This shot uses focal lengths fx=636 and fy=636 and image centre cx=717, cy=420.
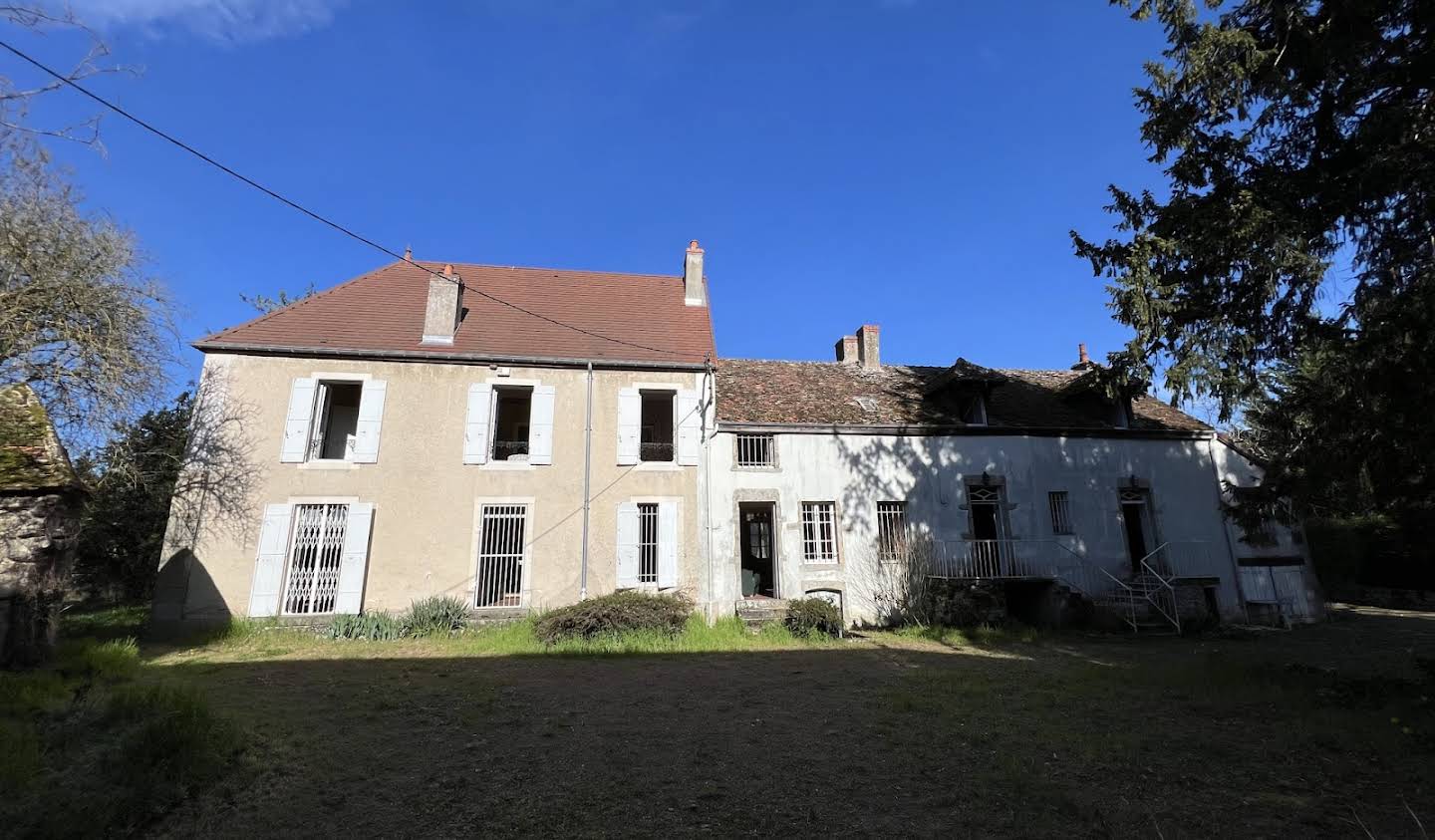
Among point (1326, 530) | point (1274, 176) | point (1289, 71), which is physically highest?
point (1289, 71)

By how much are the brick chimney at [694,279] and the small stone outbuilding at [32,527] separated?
39.7ft

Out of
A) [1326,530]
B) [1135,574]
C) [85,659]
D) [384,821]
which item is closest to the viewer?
[384,821]

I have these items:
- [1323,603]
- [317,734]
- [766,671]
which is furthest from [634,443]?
[1323,603]

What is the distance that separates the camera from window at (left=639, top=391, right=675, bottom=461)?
1436 centimetres

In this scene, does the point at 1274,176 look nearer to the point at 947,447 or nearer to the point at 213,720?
the point at 947,447

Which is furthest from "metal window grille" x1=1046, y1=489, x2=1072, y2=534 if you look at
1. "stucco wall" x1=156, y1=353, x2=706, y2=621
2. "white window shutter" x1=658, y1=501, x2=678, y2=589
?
"white window shutter" x1=658, y1=501, x2=678, y2=589

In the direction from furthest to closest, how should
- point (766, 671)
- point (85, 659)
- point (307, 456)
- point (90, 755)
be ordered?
point (307, 456)
point (766, 671)
point (85, 659)
point (90, 755)

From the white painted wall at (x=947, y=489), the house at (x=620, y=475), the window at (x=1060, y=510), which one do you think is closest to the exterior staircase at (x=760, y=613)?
the house at (x=620, y=475)

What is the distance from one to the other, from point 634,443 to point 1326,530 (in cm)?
2058

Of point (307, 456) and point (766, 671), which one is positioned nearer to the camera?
point (766, 671)

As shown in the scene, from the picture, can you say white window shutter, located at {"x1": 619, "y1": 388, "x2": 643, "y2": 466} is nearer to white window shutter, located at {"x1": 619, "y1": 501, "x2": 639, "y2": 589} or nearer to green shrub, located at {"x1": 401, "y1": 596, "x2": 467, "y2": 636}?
white window shutter, located at {"x1": 619, "y1": 501, "x2": 639, "y2": 589}

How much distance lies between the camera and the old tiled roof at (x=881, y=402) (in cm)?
1467

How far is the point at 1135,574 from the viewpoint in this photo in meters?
14.3

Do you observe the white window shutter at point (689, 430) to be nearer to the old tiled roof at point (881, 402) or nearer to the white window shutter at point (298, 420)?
the old tiled roof at point (881, 402)
